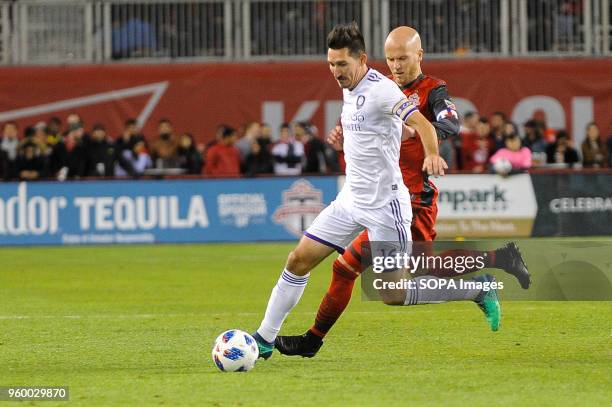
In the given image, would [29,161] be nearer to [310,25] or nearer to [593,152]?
[310,25]

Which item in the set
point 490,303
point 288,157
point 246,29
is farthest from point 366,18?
point 490,303

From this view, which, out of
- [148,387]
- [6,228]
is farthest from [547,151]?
[148,387]

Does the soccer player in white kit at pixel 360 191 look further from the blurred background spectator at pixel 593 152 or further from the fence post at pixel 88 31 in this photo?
the fence post at pixel 88 31

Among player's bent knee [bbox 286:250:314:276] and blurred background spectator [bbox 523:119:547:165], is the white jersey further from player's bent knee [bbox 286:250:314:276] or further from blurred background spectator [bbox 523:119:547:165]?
blurred background spectator [bbox 523:119:547:165]

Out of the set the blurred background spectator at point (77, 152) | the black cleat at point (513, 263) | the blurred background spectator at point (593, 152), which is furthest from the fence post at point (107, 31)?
the black cleat at point (513, 263)

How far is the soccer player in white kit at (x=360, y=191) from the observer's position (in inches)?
340

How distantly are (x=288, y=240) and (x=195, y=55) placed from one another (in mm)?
6482

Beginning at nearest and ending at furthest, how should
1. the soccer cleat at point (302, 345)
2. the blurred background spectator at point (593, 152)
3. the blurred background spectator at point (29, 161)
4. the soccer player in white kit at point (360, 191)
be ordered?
the soccer player in white kit at point (360, 191), the soccer cleat at point (302, 345), the blurred background spectator at point (29, 161), the blurred background spectator at point (593, 152)

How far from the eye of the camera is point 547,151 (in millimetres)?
23578

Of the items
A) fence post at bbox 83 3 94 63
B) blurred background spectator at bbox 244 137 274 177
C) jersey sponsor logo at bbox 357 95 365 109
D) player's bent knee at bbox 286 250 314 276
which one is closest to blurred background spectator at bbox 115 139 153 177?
blurred background spectator at bbox 244 137 274 177

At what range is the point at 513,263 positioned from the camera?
941 centimetres

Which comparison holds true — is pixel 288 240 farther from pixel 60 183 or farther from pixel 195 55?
pixel 195 55

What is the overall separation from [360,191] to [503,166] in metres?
13.0

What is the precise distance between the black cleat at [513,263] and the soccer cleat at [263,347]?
1822 mm
